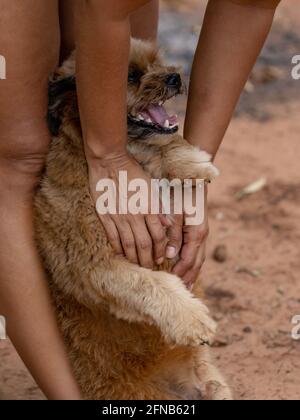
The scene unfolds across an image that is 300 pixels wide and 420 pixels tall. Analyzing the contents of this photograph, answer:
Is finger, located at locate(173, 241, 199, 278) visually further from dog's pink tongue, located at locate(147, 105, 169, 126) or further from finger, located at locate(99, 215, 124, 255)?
dog's pink tongue, located at locate(147, 105, 169, 126)

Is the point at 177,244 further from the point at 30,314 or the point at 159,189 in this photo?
the point at 30,314

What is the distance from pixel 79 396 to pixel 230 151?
10.6ft

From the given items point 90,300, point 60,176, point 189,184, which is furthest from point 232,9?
point 90,300

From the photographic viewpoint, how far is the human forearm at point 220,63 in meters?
3.06

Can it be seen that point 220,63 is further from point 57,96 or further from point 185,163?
point 57,96

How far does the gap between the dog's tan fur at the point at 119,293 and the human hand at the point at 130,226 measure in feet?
0.11

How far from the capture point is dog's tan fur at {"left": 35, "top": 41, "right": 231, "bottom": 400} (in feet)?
9.59

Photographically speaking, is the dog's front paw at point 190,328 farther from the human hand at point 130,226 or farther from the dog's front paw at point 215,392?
the dog's front paw at point 215,392

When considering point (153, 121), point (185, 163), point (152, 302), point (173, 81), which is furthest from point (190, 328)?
point (173, 81)

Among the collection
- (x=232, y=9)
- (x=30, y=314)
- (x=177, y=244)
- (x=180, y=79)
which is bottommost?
(x=30, y=314)

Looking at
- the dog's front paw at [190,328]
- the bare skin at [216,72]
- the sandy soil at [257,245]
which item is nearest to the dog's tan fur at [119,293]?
the dog's front paw at [190,328]

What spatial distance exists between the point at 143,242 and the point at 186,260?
22cm

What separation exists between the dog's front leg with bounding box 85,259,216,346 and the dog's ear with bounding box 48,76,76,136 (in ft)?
1.71
